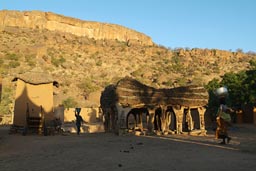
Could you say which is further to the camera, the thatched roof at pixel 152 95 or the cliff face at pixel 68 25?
the cliff face at pixel 68 25

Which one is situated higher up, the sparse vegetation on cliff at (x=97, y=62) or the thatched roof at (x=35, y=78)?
the sparse vegetation on cliff at (x=97, y=62)

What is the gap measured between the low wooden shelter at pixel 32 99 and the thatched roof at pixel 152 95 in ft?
13.2

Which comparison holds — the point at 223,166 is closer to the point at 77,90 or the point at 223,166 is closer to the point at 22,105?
the point at 22,105

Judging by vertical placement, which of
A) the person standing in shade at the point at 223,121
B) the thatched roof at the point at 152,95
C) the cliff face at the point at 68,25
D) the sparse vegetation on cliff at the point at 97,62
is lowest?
the person standing in shade at the point at 223,121

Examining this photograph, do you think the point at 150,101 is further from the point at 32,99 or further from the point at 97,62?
the point at 97,62

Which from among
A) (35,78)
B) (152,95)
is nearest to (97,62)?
(35,78)

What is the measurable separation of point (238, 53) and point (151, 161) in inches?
2728

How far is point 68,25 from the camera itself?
89375 mm

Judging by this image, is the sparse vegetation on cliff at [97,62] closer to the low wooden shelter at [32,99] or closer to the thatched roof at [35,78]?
the thatched roof at [35,78]

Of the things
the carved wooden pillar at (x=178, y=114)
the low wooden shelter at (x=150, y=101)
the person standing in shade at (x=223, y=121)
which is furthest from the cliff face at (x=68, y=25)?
the person standing in shade at (x=223, y=121)

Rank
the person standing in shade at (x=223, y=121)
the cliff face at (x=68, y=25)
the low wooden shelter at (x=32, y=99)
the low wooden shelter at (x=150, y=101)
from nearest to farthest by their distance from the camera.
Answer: the person standing in shade at (x=223, y=121), the low wooden shelter at (x=150, y=101), the low wooden shelter at (x=32, y=99), the cliff face at (x=68, y=25)

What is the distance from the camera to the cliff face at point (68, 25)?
254 ft

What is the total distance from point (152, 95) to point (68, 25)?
7321cm

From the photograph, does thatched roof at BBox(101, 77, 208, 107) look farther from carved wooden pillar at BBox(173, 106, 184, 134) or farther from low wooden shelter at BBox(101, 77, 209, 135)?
carved wooden pillar at BBox(173, 106, 184, 134)
